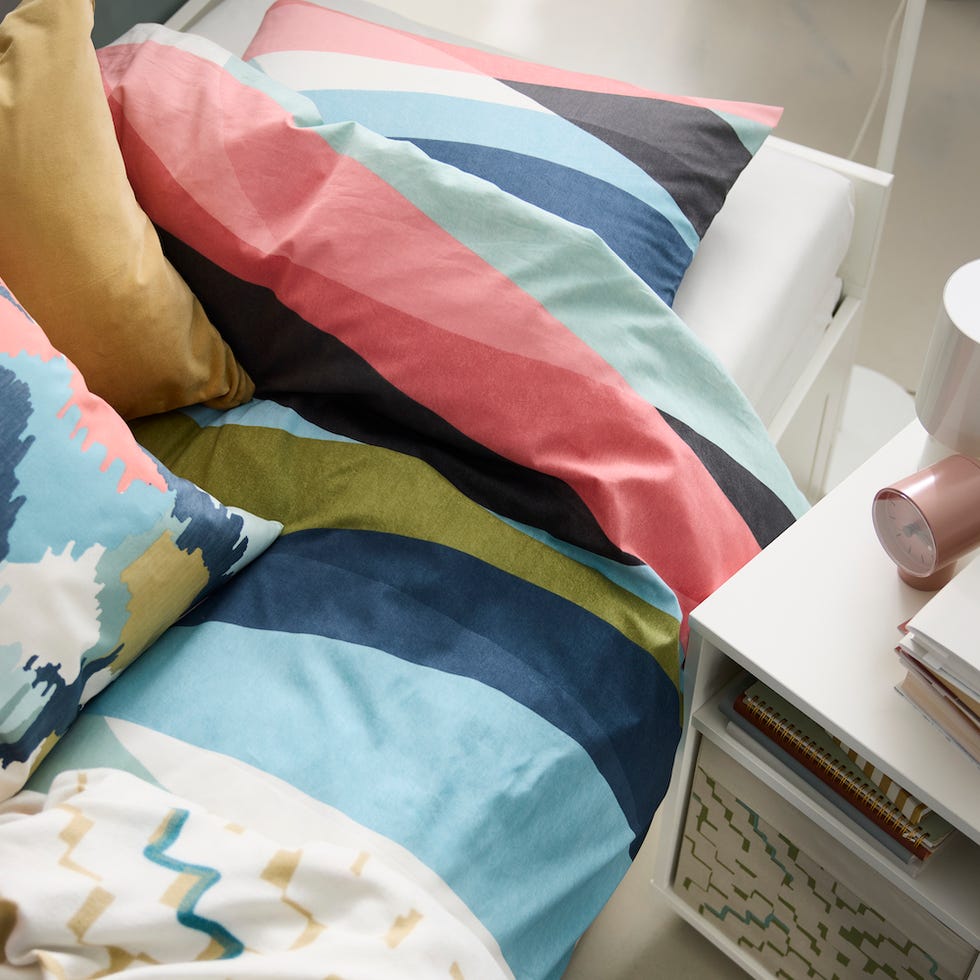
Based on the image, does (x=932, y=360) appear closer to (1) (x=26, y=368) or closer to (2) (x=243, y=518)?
(2) (x=243, y=518)

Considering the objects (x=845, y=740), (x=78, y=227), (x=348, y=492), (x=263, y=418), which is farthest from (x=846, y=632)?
(x=78, y=227)

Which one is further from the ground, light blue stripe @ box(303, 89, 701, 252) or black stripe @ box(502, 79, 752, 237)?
black stripe @ box(502, 79, 752, 237)

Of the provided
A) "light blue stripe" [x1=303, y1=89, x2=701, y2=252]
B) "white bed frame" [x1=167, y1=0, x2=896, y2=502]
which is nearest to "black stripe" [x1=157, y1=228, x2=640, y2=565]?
"light blue stripe" [x1=303, y1=89, x2=701, y2=252]

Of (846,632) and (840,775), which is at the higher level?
(846,632)

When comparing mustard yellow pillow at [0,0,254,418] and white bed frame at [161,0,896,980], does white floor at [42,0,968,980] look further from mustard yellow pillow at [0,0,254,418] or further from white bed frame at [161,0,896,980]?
mustard yellow pillow at [0,0,254,418]

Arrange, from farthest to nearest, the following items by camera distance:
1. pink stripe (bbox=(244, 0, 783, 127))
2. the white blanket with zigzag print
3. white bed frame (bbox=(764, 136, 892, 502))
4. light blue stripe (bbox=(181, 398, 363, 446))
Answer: white bed frame (bbox=(764, 136, 892, 502)) < pink stripe (bbox=(244, 0, 783, 127)) < light blue stripe (bbox=(181, 398, 363, 446)) < the white blanket with zigzag print

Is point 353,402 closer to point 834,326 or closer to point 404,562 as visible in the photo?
point 404,562

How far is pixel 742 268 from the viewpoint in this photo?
120 cm

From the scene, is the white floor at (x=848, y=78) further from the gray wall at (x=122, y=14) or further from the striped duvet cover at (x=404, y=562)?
the gray wall at (x=122, y=14)

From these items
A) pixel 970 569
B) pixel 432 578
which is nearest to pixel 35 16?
pixel 432 578

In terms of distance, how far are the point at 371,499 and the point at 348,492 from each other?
0.09ft

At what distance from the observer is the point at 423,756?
85 cm

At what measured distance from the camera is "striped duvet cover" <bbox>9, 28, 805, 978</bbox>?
0.79 metres

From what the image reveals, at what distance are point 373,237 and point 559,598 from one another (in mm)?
362
